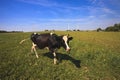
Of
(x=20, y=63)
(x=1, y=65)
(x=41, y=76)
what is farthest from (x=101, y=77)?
(x=1, y=65)

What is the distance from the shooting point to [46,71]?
9.73 meters

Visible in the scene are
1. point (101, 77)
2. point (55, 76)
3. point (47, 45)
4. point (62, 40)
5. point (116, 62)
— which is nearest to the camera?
Answer: point (55, 76)

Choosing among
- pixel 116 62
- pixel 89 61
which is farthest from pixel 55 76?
pixel 116 62

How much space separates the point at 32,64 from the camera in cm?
1077

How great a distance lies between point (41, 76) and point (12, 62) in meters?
2.90

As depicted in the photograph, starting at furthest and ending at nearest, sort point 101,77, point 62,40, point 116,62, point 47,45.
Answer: point 116,62 → point 47,45 → point 62,40 → point 101,77

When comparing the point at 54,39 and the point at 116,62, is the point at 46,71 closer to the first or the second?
the point at 54,39

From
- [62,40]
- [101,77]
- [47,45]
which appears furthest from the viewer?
Answer: [47,45]

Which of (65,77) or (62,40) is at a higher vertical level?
(62,40)

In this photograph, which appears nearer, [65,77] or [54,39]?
[65,77]

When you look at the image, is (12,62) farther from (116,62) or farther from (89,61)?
(116,62)

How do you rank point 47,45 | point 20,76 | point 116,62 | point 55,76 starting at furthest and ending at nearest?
1. point 116,62
2. point 47,45
3. point 55,76
4. point 20,76

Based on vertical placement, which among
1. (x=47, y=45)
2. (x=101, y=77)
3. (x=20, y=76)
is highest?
(x=47, y=45)

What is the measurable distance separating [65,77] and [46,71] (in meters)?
1.35
